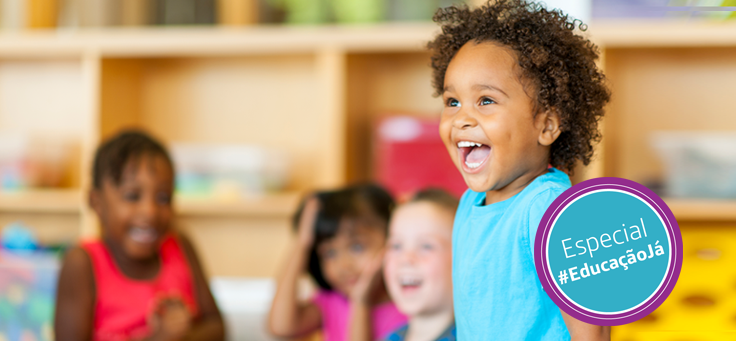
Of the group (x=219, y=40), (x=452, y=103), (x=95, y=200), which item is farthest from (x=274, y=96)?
(x=452, y=103)

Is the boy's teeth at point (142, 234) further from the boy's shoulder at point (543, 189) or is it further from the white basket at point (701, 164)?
the white basket at point (701, 164)

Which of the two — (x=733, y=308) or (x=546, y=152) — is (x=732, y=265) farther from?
(x=546, y=152)

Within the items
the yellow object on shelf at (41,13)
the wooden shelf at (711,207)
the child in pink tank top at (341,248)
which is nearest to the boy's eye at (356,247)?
the child in pink tank top at (341,248)

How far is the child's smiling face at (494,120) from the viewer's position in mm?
418

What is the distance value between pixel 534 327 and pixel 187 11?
1502 mm

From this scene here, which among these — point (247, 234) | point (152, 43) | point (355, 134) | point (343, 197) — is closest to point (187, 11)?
point (152, 43)

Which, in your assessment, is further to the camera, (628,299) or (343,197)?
(343,197)

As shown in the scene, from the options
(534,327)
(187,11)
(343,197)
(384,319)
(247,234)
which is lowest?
(247,234)

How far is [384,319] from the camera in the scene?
1.11 meters

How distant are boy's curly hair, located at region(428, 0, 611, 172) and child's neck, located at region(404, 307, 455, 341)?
401 millimetres

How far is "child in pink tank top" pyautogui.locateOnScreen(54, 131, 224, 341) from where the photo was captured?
1155 mm

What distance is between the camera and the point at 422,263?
2.62 feet

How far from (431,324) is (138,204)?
61 centimetres

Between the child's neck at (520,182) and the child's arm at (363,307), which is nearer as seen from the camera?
the child's neck at (520,182)
